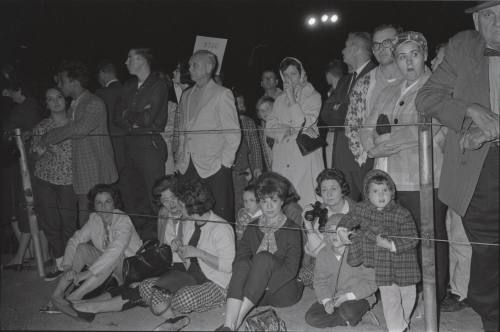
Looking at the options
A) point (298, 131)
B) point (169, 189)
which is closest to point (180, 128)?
point (169, 189)

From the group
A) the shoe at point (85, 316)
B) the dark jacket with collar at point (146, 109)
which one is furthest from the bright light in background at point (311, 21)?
the shoe at point (85, 316)

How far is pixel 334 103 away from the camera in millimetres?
2990

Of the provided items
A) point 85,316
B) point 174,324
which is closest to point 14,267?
point 85,316

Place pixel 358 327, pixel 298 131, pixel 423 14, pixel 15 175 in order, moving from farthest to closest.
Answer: pixel 423 14 < pixel 15 175 < pixel 298 131 < pixel 358 327

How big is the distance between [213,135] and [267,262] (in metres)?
1.11

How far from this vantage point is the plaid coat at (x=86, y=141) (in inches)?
130

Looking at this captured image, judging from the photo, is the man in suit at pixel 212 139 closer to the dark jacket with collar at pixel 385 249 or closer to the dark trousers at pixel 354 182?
the dark trousers at pixel 354 182

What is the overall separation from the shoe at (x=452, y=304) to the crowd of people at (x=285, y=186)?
13 mm

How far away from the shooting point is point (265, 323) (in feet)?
7.45

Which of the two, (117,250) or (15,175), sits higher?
(15,175)

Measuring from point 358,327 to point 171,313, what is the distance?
1034 mm

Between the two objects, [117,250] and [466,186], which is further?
[117,250]

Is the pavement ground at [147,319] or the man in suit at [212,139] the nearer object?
the pavement ground at [147,319]

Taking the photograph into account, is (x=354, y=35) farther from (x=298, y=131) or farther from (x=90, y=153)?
(x=90, y=153)
